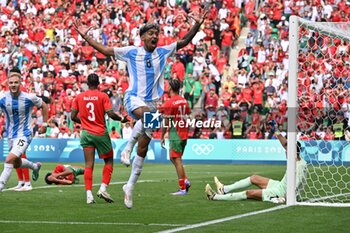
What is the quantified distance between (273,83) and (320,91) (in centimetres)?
1031

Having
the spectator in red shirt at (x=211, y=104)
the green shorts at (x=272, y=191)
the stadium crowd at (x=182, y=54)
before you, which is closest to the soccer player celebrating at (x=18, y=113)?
the green shorts at (x=272, y=191)

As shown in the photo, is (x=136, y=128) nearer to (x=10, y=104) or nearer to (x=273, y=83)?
(x=10, y=104)

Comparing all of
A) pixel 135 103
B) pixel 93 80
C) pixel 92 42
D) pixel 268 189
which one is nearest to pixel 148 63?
pixel 135 103

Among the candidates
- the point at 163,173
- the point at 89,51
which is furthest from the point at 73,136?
the point at 163,173

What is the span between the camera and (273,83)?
31406 mm

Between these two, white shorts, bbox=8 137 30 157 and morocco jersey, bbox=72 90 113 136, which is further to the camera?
white shorts, bbox=8 137 30 157

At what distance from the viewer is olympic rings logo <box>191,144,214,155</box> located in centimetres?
3047

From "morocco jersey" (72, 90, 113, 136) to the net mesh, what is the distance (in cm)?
327

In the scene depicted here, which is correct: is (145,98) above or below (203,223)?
above

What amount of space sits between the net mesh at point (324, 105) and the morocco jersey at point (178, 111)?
6.86ft

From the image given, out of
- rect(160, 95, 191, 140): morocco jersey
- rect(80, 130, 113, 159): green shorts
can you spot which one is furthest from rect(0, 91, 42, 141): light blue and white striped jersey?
rect(160, 95, 191, 140): morocco jersey

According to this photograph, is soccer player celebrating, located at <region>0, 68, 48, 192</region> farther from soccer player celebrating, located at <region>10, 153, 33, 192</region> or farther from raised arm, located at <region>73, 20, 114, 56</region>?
raised arm, located at <region>73, 20, 114, 56</region>

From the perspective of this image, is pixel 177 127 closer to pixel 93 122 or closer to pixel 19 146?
pixel 93 122

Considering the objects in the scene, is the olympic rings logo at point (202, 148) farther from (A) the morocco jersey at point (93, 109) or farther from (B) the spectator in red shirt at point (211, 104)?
(A) the morocco jersey at point (93, 109)
